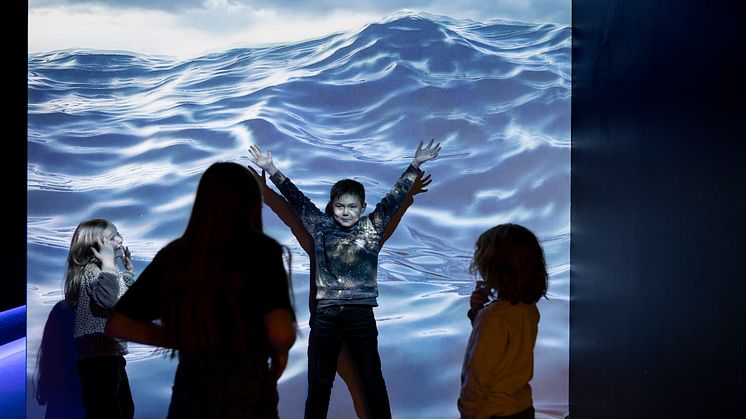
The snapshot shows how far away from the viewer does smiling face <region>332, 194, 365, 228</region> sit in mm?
4047

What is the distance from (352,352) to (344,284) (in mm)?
353

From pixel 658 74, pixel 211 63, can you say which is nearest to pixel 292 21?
pixel 211 63

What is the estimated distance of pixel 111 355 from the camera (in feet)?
11.1

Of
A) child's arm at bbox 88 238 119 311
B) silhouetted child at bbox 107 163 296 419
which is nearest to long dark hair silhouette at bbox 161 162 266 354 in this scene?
silhouetted child at bbox 107 163 296 419

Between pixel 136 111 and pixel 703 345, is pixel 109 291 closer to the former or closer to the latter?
pixel 136 111

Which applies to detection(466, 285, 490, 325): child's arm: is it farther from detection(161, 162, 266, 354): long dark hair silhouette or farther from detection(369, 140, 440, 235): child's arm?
detection(369, 140, 440, 235): child's arm

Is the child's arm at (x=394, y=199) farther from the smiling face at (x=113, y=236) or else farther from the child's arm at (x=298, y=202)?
the smiling face at (x=113, y=236)

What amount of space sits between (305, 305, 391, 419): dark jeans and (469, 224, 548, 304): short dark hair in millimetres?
1752

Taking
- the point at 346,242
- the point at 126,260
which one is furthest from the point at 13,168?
the point at 346,242

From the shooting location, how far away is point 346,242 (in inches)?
161

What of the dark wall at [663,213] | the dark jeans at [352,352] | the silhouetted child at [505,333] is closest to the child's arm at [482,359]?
the silhouetted child at [505,333]

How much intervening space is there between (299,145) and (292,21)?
0.75 metres

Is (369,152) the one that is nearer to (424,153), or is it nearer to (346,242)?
(424,153)

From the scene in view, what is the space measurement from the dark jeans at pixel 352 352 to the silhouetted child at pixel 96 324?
970mm
